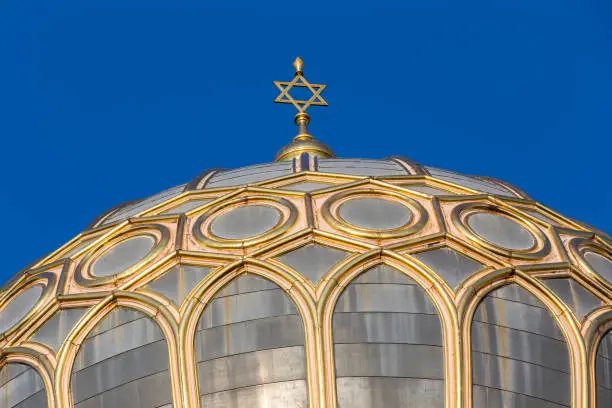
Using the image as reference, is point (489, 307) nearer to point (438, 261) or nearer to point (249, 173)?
point (438, 261)

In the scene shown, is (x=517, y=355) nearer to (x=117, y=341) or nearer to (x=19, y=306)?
(x=117, y=341)

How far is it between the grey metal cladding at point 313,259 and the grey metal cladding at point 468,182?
3378mm

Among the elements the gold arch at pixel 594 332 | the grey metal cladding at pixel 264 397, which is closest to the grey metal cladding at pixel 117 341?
the grey metal cladding at pixel 264 397

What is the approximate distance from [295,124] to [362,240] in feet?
25.2

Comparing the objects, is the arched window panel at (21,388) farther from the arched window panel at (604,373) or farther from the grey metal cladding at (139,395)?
the arched window panel at (604,373)

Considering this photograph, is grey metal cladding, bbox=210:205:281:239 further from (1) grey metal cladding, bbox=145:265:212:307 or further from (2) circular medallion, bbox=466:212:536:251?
(2) circular medallion, bbox=466:212:536:251

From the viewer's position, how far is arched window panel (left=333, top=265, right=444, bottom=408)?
36.8 metres

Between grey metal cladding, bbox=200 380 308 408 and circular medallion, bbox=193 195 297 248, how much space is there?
8.04 ft

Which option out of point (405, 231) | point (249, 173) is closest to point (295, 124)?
point (249, 173)

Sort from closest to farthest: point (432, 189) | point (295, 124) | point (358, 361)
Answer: point (358, 361)
point (432, 189)
point (295, 124)

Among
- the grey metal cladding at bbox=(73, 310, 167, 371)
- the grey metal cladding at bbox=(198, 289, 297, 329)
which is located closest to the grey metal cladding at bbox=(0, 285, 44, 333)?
the grey metal cladding at bbox=(73, 310, 167, 371)

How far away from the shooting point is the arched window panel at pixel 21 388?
1486 inches

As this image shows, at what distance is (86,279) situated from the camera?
39031 mm

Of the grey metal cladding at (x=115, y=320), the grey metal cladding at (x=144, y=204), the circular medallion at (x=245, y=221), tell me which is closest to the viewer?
the grey metal cladding at (x=115, y=320)
